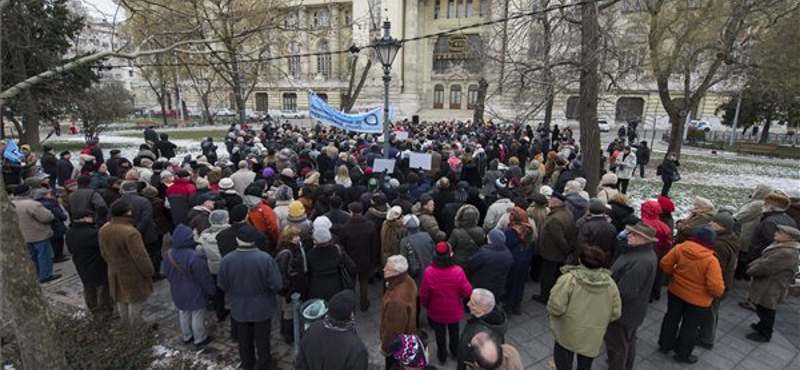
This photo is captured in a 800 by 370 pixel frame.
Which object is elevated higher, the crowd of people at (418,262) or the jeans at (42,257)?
the crowd of people at (418,262)

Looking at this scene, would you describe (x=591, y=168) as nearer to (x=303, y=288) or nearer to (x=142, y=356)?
(x=303, y=288)

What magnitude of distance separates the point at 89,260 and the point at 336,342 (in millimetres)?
3948

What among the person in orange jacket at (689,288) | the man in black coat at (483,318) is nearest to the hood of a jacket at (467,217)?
the man in black coat at (483,318)

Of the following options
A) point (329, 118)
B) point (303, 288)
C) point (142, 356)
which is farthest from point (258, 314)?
point (329, 118)

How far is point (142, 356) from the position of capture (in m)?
4.22

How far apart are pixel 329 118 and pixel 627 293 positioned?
8583mm

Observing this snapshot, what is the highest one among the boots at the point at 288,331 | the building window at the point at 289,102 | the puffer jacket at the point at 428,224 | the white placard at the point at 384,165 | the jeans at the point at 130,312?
the building window at the point at 289,102

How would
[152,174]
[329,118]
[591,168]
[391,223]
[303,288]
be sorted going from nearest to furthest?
1. [303,288]
2. [391,223]
3. [152,174]
4. [591,168]
5. [329,118]

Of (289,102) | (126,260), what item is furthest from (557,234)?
(289,102)

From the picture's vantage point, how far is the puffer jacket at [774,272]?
4.69m

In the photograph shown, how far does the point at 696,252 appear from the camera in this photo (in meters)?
4.20

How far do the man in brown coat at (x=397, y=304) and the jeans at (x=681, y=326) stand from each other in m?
3.03

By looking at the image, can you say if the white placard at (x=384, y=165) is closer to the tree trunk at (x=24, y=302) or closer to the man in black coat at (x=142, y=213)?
the man in black coat at (x=142, y=213)

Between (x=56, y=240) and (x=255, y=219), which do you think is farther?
(x=56, y=240)
